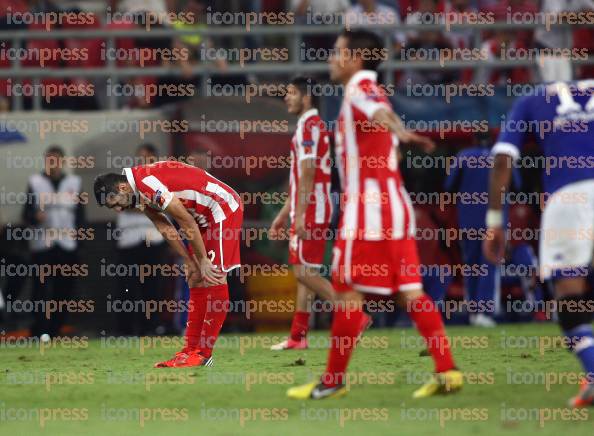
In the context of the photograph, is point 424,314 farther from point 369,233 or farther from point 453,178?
point 453,178

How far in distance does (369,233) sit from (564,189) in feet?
4.34

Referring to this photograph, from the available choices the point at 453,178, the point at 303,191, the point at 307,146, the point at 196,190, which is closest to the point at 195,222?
the point at 196,190

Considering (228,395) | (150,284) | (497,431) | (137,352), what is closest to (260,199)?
(150,284)

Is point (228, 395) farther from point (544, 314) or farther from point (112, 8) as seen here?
point (112, 8)

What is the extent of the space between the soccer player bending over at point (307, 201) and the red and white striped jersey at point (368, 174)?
15.1 feet

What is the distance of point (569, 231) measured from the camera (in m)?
8.28

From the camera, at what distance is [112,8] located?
19766mm

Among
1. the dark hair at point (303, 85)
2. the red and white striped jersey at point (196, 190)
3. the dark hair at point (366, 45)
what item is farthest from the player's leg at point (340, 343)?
the dark hair at point (303, 85)

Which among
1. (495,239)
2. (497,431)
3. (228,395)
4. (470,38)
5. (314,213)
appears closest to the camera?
(497,431)

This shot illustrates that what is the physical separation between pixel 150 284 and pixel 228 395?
8.62 metres

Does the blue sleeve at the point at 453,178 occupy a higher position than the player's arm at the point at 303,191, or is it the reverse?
the player's arm at the point at 303,191

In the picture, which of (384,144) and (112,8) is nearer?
(384,144)

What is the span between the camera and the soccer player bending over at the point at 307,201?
1321 centimetres

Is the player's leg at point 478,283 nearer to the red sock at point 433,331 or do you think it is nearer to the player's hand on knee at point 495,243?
the red sock at point 433,331
